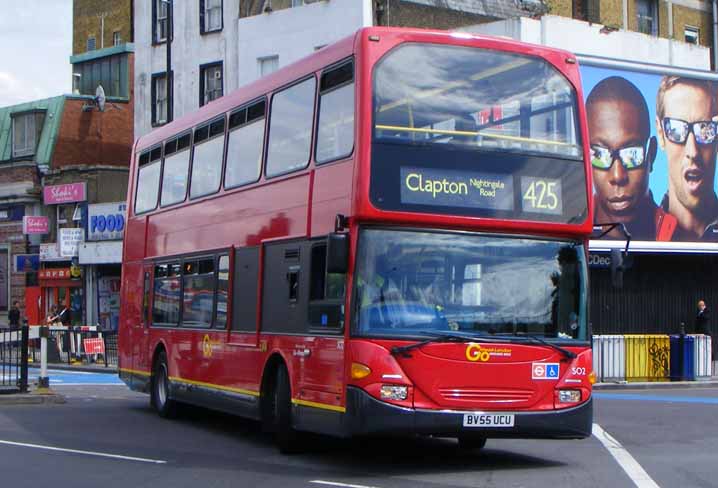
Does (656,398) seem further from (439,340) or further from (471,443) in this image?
(439,340)

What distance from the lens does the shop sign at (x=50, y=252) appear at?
156 feet

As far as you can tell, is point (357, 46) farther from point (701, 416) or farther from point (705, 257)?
point (705, 257)

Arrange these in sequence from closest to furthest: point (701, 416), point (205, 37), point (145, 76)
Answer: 1. point (701, 416)
2. point (205, 37)
3. point (145, 76)

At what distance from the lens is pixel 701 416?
779 inches

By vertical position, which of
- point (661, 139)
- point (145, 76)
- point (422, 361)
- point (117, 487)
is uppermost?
point (145, 76)

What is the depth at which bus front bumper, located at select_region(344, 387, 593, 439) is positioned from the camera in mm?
12094

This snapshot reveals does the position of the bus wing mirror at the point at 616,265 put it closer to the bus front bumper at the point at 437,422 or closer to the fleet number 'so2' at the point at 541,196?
the fleet number 'so2' at the point at 541,196

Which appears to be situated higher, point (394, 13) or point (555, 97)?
point (394, 13)

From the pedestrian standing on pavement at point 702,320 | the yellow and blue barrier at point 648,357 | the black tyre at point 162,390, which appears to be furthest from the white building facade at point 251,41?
→ the black tyre at point 162,390

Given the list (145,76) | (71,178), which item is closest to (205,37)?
(145,76)

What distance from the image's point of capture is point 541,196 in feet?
42.4

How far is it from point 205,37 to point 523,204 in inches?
1322

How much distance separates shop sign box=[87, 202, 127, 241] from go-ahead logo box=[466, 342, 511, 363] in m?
34.4

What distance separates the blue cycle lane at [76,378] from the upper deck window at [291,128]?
46.4ft
